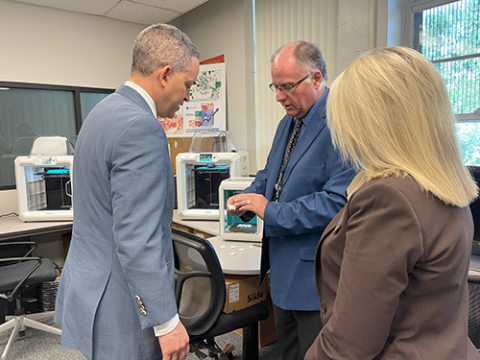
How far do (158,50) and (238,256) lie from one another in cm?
115

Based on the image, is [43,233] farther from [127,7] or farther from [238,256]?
[127,7]

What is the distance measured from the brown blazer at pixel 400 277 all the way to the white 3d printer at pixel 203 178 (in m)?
1.83

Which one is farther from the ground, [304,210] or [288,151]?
[288,151]

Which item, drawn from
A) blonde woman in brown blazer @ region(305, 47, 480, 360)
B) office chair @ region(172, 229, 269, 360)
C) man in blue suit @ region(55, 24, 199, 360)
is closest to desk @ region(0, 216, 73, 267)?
office chair @ region(172, 229, 269, 360)

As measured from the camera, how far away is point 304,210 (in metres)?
1.19

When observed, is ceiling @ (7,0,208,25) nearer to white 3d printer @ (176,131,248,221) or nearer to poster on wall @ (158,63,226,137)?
poster on wall @ (158,63,226,137)

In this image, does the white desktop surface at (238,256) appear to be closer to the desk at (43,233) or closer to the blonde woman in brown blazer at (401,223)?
the blonde woman in brown blazer at (401,223)

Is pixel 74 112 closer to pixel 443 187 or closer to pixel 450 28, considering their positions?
pixel 450 28

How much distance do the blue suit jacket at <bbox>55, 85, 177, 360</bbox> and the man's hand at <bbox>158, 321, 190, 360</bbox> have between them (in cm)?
6

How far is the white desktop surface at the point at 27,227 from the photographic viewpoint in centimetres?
245

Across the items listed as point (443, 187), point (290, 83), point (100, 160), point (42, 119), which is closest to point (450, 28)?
point (290, 83)

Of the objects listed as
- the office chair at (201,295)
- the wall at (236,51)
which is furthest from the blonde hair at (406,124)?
the wall at (236,51)

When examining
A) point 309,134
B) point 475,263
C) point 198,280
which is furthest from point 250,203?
point 475,263

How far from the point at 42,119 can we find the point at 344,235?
3.47m
